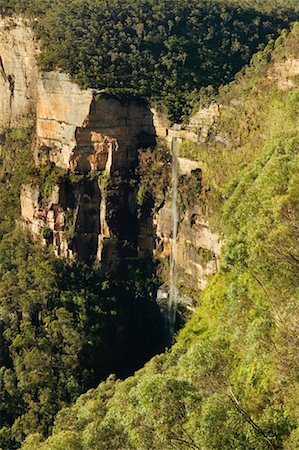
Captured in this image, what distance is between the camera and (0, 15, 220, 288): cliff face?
78.8 ft

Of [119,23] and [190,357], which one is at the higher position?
[119,23]

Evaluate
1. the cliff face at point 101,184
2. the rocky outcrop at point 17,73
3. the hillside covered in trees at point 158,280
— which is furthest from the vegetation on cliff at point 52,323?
→ the rocky outcrop at point 17,73

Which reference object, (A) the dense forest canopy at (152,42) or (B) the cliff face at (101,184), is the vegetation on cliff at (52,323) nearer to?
(B) the cliff face at (101,184)

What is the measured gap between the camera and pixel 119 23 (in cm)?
2741

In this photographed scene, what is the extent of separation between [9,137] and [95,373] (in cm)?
1369

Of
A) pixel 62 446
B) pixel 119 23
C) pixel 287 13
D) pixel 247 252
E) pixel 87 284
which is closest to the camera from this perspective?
pixel 62 446

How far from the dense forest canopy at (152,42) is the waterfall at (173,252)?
1760mm

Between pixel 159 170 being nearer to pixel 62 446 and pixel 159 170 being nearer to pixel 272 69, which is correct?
pixel 272 69

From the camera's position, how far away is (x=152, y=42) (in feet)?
91.5

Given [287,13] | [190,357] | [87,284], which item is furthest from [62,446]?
[287,13]

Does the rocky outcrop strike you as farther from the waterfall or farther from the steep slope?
the steep slope

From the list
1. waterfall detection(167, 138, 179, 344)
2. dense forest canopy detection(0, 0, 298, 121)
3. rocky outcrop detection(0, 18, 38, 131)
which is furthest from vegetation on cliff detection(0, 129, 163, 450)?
dense forest canopy detection(0, 0, 298, 121)

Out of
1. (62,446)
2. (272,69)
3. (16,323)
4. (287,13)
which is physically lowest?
(16,323)

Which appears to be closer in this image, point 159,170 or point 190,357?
point 190,357
